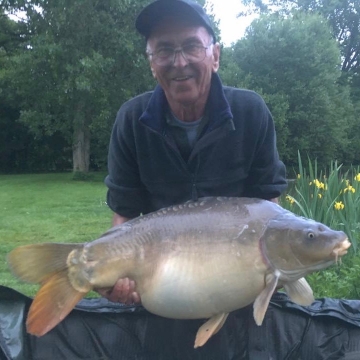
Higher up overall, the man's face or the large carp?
the man's face

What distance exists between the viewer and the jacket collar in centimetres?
168

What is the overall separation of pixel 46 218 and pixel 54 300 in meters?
4.69

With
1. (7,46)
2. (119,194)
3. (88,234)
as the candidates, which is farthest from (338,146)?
(119,194)

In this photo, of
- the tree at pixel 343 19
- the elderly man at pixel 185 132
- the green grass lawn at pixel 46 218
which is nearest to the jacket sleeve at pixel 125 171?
the elderly man at pixel 185 132

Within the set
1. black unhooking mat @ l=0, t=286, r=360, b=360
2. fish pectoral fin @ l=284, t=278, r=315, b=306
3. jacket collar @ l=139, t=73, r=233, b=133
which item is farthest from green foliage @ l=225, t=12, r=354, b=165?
fish pectoral fin @ l=284, t=278, r=315, b=306

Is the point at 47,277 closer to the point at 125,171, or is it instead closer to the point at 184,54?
the point at 125,171

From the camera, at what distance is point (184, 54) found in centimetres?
159

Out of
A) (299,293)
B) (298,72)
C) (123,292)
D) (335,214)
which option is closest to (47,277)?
(123,292)

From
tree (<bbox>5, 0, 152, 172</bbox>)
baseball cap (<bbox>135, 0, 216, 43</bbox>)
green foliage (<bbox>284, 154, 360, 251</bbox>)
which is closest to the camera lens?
baseball cap (<bbox>135, 0, 216, 43</bbox>)

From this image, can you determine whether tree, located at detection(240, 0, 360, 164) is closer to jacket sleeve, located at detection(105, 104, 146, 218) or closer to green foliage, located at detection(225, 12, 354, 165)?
green foliage, located at detection(225, 12, 354, 165)

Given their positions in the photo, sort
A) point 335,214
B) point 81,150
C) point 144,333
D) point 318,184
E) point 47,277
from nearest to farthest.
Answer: point 47,277, point 144,333, point 335,214, point 318,184, point 81,150

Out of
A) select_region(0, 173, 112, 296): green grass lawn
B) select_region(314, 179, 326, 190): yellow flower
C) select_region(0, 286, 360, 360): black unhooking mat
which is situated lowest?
select_region(0, 173, 112, 296): green grass lawn

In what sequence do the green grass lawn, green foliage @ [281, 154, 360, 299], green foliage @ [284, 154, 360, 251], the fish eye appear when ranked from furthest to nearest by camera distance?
the green grass lawn → green foliage @ [284, 154, 360, 251] → green foliage @ [281, 154, 360, 299] → the fish eye

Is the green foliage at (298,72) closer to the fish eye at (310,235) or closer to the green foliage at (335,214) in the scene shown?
the green foliage at (335,214)
